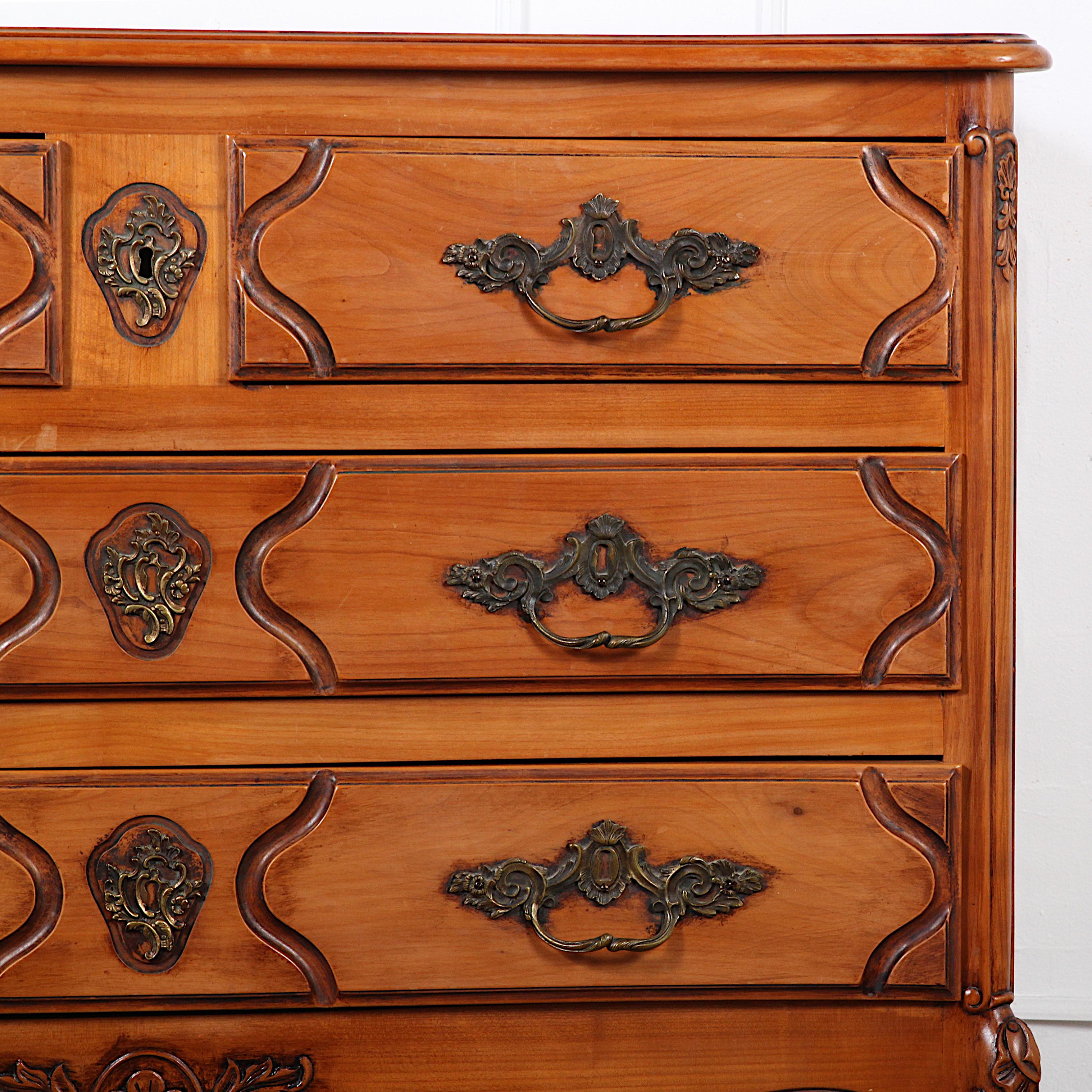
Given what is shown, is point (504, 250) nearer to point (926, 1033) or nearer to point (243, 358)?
point (243, 358)

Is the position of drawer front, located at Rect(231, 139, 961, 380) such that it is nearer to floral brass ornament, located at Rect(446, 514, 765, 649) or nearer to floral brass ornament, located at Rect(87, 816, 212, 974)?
floral brass ornament, located at Rect(446, 514, 765, 649)

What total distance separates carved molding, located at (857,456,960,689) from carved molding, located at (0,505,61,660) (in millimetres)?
700

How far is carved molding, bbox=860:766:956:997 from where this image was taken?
83 centimetres

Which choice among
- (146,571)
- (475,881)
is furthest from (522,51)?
(475,881)

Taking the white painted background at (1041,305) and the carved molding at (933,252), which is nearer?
the carved molding at (933,252)

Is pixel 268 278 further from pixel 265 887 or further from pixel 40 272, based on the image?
pixel 265 887

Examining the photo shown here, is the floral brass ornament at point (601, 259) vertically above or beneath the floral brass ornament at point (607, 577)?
above

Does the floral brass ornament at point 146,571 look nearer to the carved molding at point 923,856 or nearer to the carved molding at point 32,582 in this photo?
the carved molding at point 32,582

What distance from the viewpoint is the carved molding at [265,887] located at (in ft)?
2.66

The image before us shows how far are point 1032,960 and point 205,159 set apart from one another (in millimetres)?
1397

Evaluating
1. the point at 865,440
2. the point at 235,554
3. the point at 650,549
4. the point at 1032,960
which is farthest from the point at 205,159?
the point at 1032,960

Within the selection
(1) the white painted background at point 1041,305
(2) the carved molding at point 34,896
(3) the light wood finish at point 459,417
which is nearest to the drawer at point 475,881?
(2) the carved molding at point 34,896

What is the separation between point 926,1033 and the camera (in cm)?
84

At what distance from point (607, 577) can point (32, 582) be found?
19.2 inches
